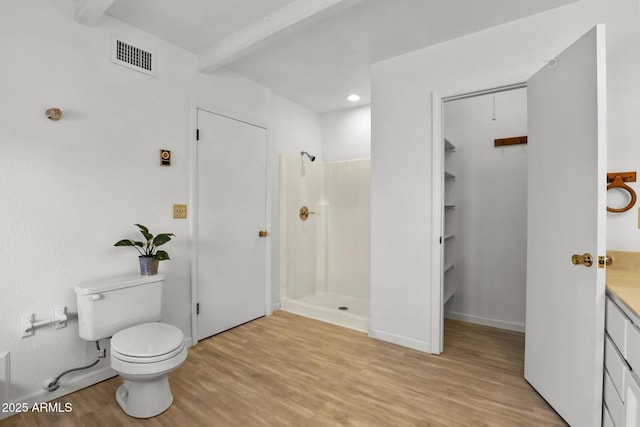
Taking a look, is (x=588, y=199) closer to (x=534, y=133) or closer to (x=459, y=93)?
(x=534, y=133)

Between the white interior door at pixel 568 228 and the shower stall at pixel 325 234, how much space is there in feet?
6.14

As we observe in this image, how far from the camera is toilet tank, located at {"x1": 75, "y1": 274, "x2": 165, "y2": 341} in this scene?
1.77 m

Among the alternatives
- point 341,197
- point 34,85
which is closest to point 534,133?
point 341,197

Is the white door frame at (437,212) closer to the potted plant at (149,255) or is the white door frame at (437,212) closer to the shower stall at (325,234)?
the shower stall at (325,234)

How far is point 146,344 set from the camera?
165cm

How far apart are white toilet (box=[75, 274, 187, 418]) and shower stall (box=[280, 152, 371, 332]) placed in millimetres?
1626

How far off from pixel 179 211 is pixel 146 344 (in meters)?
1.08

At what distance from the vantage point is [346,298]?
3783mm

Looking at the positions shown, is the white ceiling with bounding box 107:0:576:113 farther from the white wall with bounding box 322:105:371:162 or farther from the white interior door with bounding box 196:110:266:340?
the white wall with bounding box 322:105:371:162

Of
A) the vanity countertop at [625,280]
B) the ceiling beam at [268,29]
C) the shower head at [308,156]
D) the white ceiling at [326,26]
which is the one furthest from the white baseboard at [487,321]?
the ceiling beam at [268,29]

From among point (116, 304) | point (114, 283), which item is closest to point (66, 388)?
point (116, 304)

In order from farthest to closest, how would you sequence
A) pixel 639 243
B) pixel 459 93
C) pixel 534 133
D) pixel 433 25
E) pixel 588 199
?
pixel 459 93 < pixel 433 25 < pixel 534 133 < pixel 639 243 < pixel 588 199

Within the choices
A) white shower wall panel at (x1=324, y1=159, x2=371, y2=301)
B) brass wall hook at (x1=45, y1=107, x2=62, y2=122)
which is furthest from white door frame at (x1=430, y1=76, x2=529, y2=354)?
brass wall hook at (x1=45, y1=107, x2=62, y2=122)

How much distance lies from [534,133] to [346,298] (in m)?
2.65
